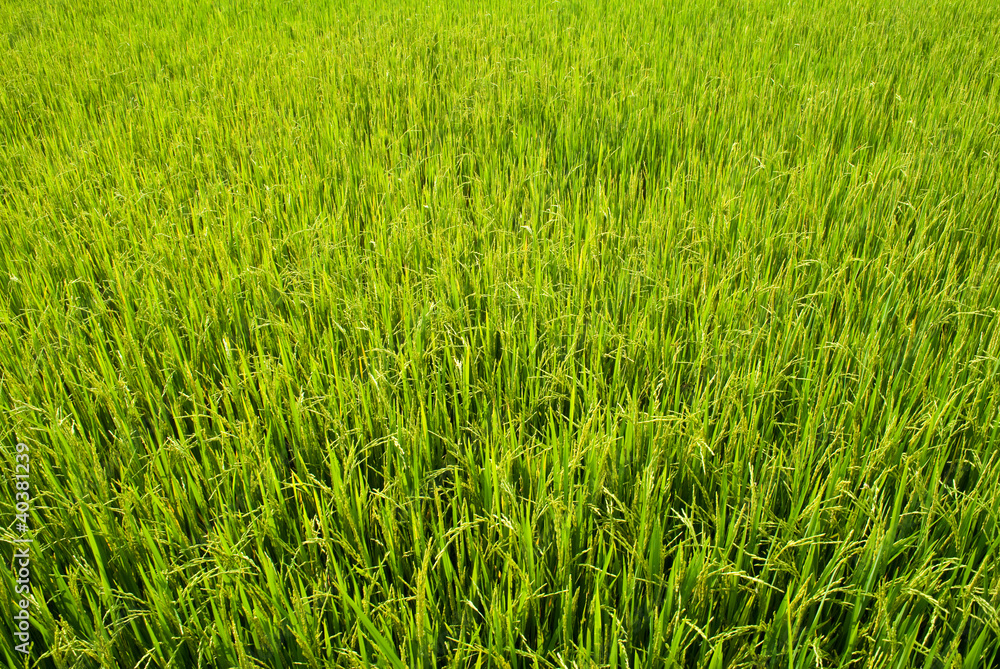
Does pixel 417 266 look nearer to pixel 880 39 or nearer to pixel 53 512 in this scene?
pixel 53 512

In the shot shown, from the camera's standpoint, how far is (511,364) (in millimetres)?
1477

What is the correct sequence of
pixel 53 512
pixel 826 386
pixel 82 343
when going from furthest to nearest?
pixel 82 343 < pixel 826 386 < pixel 53 512

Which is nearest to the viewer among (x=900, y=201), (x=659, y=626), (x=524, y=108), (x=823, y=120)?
(x=659, y=626)

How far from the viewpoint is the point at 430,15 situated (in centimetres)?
479

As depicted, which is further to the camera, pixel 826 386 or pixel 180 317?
pixel 180 317

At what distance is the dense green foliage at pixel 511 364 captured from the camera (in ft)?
3.14

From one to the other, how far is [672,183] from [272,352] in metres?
1.47

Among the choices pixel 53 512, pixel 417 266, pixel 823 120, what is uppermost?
pixel 823 120

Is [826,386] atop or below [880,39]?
below

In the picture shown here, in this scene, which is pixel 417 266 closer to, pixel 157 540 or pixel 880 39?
pixel 157 540

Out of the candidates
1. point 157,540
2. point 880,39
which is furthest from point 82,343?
point 880,39

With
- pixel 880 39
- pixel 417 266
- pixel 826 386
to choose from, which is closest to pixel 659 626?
pixel 826 386

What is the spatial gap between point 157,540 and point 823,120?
2.97 meters

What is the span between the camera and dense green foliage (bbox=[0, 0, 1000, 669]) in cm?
96
